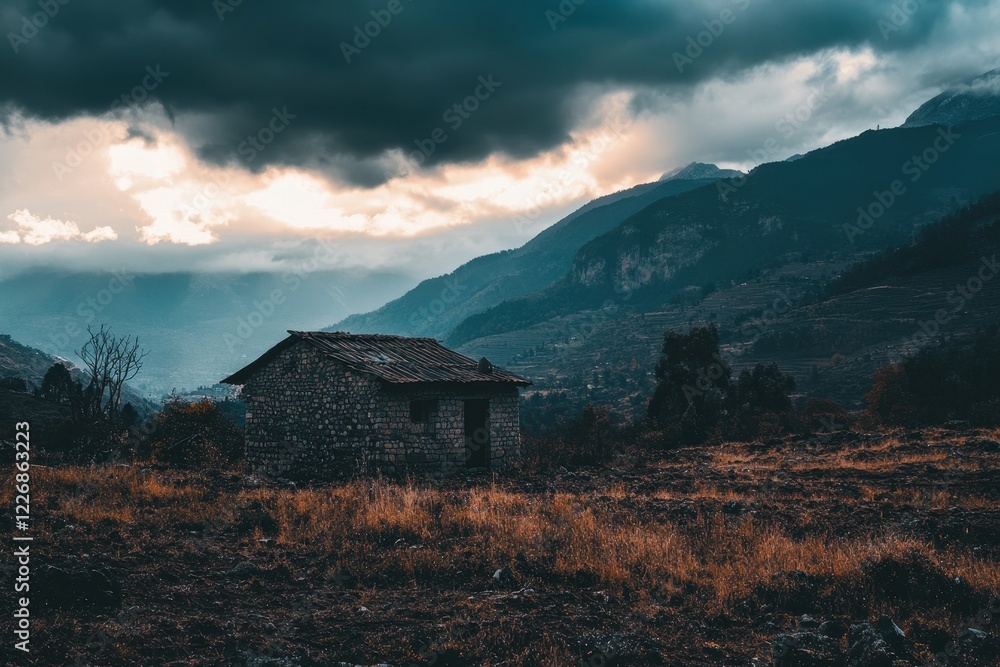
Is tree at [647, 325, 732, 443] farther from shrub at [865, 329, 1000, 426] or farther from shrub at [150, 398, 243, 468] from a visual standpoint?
shrub at [150, 398, 243, 468]

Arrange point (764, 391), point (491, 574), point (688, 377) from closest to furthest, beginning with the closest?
1. point (491, 574)
2. point (764, 391)
3. point (688, 377)

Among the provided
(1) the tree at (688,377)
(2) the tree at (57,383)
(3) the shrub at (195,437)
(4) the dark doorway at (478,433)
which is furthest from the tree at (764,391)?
(2) the tree at (57,383)

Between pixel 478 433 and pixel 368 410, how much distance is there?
4312mm

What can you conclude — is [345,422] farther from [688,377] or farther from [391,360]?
[688,377]

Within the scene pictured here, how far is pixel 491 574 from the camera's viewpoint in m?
8.95

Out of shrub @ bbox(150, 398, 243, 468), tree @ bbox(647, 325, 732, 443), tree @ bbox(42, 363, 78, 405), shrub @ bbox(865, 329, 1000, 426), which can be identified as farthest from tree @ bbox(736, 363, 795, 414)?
tree @ bbox(42, 363, 78, 405)

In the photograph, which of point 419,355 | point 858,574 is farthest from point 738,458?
point 858,574

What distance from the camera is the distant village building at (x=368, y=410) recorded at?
742 inches

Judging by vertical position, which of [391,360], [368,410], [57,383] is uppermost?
[57,383]

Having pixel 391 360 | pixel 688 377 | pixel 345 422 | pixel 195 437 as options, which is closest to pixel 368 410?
pixel 345 422

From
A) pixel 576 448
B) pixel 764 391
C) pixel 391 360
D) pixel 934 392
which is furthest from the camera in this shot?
pixel 764 391

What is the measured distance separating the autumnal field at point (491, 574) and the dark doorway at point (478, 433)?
24.3ft

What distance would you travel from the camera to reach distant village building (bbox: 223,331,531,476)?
18859 millimetres

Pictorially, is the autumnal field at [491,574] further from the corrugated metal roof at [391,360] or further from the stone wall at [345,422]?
the corrugated metal roof at [391,360]
